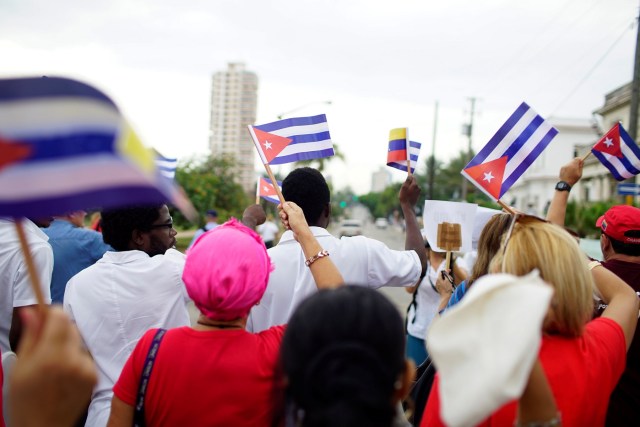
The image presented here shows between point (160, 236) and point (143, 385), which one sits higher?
point (160, 236)

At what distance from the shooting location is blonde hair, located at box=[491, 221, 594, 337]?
63.9 inches

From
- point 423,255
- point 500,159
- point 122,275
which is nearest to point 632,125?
point 500,159

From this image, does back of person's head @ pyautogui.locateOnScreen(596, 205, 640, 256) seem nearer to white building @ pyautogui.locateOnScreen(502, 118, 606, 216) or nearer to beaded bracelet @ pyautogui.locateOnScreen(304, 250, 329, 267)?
beaded bracelet @ pyautogui.locateOnScreen(304, 250, 329, 267)

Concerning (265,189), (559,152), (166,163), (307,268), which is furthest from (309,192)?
(559,152)

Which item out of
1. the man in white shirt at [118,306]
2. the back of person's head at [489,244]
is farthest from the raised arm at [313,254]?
the back of person's head at [489,244]

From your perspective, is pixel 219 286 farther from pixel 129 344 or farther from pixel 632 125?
pixel 632 125

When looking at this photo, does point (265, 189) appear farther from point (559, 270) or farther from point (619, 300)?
point (559, 270)

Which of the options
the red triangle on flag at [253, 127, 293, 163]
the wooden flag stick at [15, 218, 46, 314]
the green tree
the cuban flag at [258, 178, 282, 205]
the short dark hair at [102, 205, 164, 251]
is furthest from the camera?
the green tree

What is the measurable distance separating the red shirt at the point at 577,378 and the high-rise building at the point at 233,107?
118m

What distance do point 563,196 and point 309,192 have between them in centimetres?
160

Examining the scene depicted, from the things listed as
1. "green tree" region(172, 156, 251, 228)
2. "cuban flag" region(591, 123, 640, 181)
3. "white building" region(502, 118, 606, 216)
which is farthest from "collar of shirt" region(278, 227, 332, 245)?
"white building" region(502, 118, 606, 216)

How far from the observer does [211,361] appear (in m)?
1.63

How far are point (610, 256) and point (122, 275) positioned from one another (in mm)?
2701

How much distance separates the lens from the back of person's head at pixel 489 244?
252cm
